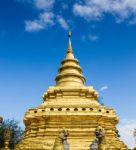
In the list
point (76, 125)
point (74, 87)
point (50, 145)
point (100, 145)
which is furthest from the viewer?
point (74, 87)

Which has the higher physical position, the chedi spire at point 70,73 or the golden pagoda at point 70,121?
the chedi spire at point 70,73

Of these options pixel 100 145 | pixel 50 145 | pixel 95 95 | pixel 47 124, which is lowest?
pixel 100 145

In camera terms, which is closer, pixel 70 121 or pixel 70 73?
pixel 70 121

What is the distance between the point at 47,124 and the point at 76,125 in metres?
2.11

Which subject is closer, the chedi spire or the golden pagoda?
the golden pagoda

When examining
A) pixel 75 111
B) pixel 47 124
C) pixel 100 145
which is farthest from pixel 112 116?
pixel 100 145

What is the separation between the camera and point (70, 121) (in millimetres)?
28516

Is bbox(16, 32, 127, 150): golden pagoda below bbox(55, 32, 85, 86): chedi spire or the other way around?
below

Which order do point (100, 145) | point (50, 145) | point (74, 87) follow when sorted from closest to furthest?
point (100, 145) → point (50, 145) → point (74, 87)

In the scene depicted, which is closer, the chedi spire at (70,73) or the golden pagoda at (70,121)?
the golden pagoda at (70,121)

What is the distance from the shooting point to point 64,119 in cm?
2856

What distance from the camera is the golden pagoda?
89.2 ft

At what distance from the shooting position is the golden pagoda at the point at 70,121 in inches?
1070

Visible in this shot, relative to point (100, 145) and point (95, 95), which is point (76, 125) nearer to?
point (95, 95)
